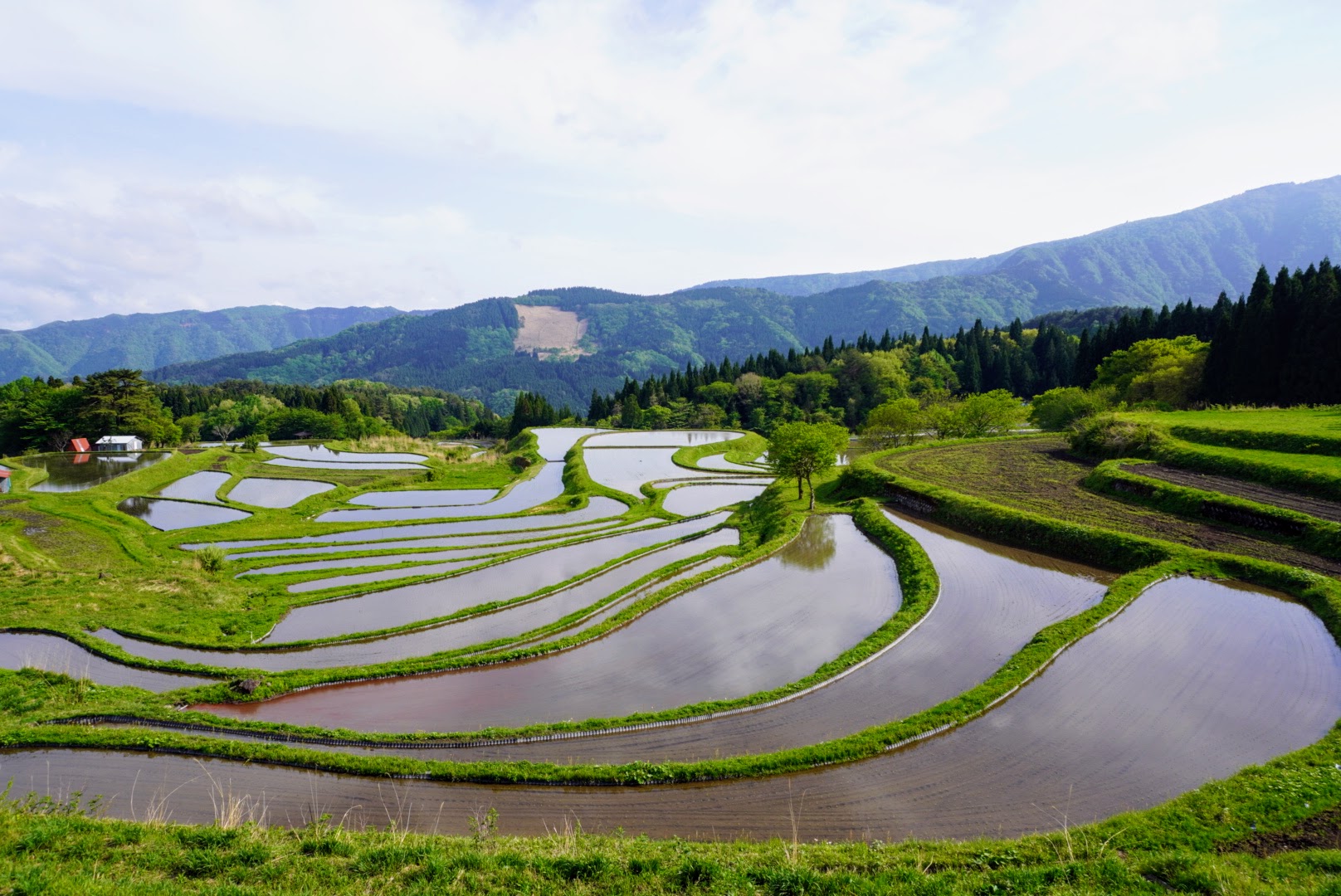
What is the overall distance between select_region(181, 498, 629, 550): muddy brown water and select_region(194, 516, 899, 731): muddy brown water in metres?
18.3

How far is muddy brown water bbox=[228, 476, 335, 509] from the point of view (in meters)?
47.9

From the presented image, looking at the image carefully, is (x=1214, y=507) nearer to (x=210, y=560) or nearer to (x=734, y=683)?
(x=734, y=683)

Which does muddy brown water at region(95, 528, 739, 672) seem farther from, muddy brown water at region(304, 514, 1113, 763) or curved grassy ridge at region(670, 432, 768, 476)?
curved grassy ridge at region(670, 432, 768, 476)

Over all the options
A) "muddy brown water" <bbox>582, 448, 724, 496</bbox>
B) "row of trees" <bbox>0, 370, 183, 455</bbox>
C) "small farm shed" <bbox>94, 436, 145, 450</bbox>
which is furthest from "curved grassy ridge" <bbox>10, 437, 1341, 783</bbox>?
"row of trees" <bbox>0, 370, 183, 455</bbox>

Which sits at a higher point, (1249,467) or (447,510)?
(1249,467)

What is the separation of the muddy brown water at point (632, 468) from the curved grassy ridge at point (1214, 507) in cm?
3080

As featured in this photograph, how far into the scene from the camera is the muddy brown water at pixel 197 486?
49.1 m

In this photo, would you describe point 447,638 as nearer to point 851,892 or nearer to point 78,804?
point 78,804

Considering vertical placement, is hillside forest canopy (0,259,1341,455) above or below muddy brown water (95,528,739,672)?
above

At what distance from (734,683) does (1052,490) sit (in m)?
26.1

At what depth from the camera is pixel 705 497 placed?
47406 millimetres

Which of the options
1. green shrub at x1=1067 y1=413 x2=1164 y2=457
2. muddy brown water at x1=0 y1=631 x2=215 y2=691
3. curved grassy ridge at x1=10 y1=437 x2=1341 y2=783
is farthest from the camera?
green shrub at x1=1067 y1=413 x2=1164 y2=457

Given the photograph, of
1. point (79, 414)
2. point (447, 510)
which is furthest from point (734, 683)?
point (79, 414)

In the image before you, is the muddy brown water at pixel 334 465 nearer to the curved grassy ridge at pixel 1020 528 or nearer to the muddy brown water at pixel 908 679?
the curved grassy ridge at pixel 1020 528
